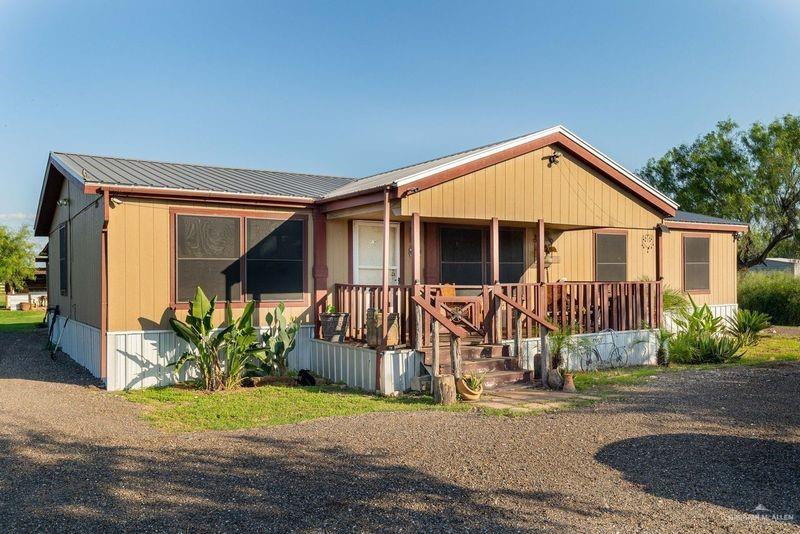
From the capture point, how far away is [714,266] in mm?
15711

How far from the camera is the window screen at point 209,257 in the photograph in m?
9.70

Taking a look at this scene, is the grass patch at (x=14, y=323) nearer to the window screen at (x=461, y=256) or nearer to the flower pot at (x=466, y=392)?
the window screen at (x=461, y=256)

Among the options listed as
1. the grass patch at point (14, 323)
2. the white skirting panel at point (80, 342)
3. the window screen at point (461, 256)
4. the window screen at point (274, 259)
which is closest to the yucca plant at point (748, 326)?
the window screen at point (461, 256)

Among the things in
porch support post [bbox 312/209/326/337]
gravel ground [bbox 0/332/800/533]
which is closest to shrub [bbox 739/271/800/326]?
gravel ground [bbox 0/332/800/533]

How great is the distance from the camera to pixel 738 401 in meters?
8.03

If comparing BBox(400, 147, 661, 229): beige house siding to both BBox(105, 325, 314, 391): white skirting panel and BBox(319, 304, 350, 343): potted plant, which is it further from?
BBox(105, 325, 314, 391): white skirting panel

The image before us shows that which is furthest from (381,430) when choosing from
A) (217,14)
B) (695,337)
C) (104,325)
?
(217,14)

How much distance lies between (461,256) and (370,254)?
1.79 meters

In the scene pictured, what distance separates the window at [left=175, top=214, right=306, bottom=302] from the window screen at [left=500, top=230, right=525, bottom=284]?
3949mm

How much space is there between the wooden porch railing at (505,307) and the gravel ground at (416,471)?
213 cm

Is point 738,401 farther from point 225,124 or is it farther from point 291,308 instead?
point 225,124

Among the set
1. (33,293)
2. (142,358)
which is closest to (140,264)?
(142,358)

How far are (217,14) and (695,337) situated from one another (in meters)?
11.9

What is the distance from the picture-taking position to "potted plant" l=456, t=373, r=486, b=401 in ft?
26.7
